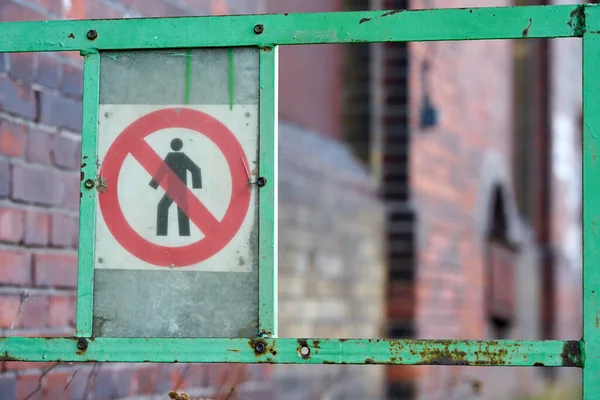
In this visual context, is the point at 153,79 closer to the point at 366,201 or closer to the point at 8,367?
the point at 8,367

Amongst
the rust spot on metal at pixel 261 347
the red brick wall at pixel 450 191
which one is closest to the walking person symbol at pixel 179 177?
the rust spot on metal at pixel 261 347

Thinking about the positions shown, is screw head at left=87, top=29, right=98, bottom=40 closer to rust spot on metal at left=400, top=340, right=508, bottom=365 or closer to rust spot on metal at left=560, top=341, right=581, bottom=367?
rust spot on metal at left=400, top=340, right=508, bottom=365

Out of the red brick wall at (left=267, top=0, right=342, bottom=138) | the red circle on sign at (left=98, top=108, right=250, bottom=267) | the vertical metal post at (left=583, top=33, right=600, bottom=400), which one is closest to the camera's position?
the vertical metal post at (left=583, top=33, right=600, bottom=400)

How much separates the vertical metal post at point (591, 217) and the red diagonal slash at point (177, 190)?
614 mm

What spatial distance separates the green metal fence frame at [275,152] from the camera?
1.73 m

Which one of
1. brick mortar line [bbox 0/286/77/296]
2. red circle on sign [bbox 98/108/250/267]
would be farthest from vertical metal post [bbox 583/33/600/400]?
brick mortar line [bbox 0/286/77/296]

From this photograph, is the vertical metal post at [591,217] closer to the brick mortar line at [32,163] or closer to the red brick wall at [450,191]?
the brick mortar line at [32,163]

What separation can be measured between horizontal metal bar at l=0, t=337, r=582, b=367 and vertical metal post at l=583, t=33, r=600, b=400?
3cm

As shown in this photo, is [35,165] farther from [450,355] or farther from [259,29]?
[450,355]

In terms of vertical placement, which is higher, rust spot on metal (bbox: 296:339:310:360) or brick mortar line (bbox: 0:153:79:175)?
brick mortar line (bbox: 0:153:79:175)

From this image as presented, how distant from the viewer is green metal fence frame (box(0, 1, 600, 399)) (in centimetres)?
173

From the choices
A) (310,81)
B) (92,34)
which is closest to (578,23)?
(92,34)

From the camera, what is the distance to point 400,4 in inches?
213

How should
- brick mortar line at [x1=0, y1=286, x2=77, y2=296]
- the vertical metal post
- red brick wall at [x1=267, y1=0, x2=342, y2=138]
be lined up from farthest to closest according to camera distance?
red brick wall at [x1=267, y1=0, x2=342, y2=138]
brick mortar line at [x1=0, y1=286, x2=77, y2=296]
the vertical metal post
